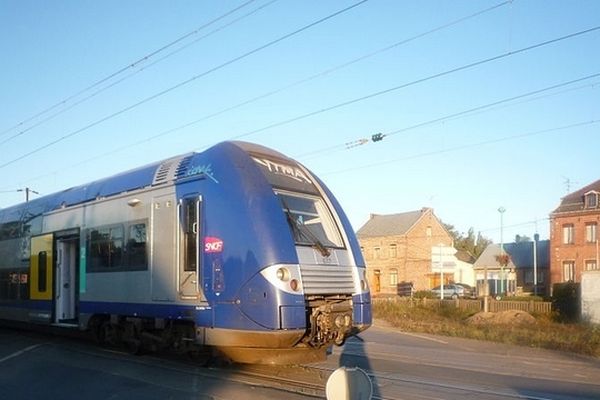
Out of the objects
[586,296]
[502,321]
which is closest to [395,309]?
[502,321]

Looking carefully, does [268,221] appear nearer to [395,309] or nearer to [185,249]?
[185,249]

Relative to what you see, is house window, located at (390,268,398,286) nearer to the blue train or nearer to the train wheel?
the train wheel

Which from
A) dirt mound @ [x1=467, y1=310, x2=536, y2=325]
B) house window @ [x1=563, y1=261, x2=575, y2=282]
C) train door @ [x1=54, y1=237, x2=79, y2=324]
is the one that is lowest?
dirt mound @ [x1=467, y1=310, x2=536, y2=325]

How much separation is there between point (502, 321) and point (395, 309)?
7434mm

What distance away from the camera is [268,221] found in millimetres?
9758

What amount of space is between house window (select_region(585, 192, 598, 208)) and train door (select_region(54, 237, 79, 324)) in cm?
4402

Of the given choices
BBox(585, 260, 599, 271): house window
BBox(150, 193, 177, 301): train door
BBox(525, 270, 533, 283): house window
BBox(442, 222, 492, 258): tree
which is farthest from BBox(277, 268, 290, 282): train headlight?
BBox(442, 222, 492, 258): tree

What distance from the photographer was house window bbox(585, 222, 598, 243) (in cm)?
4900

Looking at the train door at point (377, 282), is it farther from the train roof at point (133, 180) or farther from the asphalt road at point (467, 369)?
the train roof at point (133, 180)

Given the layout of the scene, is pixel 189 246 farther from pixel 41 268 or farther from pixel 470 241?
pixel 470 241

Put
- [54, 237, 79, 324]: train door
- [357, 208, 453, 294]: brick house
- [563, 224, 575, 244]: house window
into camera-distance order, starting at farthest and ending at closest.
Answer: [357, 208, 453, 294]: brick house, [563, 224, 575, 244]: house window, [54, 237, 79, 324]: train door

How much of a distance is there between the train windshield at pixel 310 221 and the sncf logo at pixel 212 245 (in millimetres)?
1147

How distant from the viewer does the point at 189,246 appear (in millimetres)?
10570

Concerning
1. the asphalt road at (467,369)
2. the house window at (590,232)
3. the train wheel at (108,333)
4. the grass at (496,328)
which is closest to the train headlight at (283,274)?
the asphalt road at (467,369)
